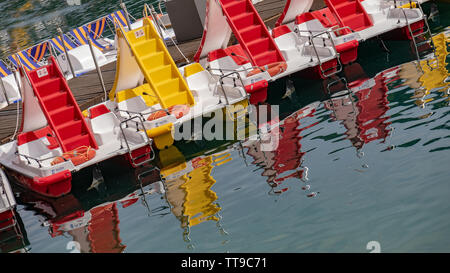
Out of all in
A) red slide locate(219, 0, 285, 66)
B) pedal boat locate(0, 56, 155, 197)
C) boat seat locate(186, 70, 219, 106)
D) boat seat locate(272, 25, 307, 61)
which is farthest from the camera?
boat seat locate(272, 25, 307, 61)

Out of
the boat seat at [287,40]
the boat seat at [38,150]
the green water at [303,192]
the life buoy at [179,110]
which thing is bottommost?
the green water at [303,192]

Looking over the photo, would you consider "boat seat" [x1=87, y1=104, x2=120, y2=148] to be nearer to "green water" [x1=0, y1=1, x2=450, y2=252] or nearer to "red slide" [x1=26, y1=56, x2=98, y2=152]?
"red slide" [x1=26, y1=56, x2=98, y2=152]

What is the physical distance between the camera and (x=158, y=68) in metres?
18.6

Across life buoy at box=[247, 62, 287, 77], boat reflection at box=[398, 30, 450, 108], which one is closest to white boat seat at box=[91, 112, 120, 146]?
life buoy at box=[247, 62, 287, 77]

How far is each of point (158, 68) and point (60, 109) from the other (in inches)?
117

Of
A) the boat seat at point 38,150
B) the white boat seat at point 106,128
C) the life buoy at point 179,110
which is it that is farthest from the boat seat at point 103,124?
the life buoy at point 179,110

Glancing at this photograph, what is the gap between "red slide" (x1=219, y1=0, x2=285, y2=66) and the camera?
19.3 m

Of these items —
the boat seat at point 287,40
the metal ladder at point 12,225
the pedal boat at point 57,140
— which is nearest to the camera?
the metal ladder at point 12,225

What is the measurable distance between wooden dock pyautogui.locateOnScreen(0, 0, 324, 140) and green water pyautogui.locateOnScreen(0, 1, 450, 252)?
3458 millimetres

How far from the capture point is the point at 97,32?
30.5 metres

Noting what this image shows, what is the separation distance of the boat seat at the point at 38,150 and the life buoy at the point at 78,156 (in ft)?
1.91

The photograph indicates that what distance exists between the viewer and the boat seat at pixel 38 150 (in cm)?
1719

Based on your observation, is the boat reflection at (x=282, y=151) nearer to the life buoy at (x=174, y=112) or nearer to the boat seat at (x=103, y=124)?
the life buoy at (x=174, y=112)

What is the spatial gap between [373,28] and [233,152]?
6.92 meters
